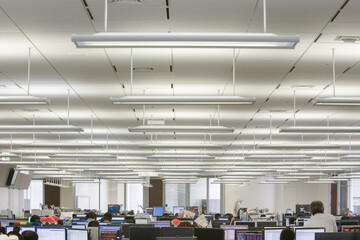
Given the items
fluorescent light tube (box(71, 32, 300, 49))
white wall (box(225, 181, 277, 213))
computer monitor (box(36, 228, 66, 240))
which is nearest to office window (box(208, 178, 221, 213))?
white wall (box(225, 181, 277, 213))

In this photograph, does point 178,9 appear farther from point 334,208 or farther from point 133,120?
point 334,208

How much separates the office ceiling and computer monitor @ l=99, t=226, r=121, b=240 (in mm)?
2861

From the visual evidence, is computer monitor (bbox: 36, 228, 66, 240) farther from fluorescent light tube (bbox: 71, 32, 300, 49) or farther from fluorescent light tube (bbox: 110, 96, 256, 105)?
fluorescent light tube (bbox: 71, 32, 300, 49)

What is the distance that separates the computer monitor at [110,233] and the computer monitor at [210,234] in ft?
7.17

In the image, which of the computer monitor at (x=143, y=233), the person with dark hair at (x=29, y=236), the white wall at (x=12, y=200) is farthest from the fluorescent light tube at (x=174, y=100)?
the white wall at (x=12, y=200)

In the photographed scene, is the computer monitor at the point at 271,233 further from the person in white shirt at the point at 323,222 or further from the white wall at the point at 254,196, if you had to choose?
the white wall at the point at 254,196

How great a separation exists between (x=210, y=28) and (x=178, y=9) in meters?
0.91

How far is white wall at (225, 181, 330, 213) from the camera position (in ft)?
138

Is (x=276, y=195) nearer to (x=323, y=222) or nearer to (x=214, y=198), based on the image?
(x=214, y=198)

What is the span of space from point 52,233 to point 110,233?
1707mm

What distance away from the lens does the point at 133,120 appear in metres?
17.5

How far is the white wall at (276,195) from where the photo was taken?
42.0 metres

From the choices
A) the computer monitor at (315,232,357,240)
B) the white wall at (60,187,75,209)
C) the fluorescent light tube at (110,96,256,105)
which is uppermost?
the fluorescent light tube at (110,96,256,105)

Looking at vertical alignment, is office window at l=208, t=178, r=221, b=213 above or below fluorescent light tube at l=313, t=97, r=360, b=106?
below
